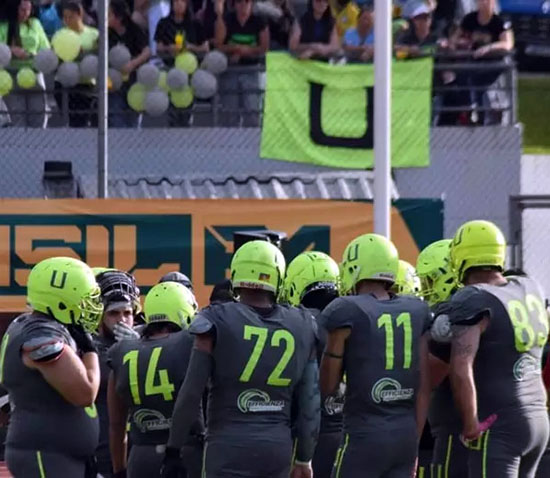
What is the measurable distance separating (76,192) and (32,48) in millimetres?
1384

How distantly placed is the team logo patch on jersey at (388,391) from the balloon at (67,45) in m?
6.72

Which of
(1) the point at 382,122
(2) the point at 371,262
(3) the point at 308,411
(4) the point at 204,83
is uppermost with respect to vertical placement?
(4) the point at 204,83

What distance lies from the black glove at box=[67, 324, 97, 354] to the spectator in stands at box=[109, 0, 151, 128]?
6636 mm

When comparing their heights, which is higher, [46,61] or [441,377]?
[46,61]

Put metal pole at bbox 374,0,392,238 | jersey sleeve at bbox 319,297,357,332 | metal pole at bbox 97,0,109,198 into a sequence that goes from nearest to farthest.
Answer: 1. jersey sleeve at bbox 319,297,357,332
2. metal pole at bbox 374,0,392,238
3. metal pole at bbox 97,0,109,198

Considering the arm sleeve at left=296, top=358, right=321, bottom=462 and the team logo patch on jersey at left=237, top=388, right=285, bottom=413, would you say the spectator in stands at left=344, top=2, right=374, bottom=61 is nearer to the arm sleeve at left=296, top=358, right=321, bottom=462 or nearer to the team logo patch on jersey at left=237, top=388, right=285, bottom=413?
the arm sleeve at left=296, top=358, right=321, bottom=462

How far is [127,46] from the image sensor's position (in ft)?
43.7

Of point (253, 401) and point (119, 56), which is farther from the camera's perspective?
point (119, 56)

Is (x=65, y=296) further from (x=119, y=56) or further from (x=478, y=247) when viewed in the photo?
(x=119, y=56)

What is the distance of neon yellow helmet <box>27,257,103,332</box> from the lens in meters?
6.53

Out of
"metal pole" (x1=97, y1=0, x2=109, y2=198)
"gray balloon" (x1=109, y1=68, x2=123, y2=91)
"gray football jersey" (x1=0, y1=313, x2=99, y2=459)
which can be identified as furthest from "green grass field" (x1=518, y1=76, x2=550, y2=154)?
"gray football jersey" (x1=0, y1=313, x2=99, y2=459)

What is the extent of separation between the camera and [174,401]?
7.17 metres

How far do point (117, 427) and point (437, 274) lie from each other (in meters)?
1.97

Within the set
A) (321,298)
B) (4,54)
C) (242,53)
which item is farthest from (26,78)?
(321,298)
